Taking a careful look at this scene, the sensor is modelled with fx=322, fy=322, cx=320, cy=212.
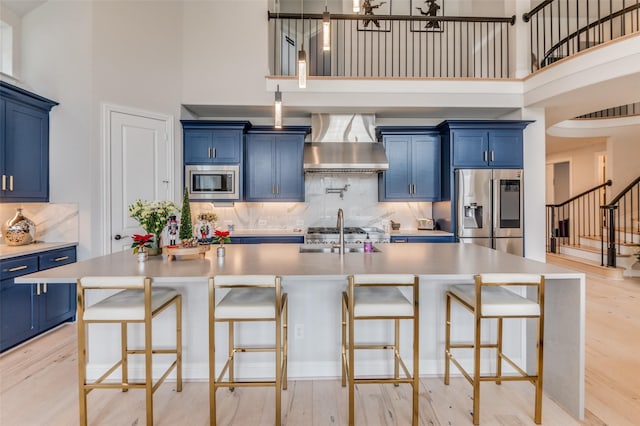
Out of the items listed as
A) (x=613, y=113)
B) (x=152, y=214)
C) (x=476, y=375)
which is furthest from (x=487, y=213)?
(x=613, y=113)

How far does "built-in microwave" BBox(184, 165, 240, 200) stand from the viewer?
4.56 m

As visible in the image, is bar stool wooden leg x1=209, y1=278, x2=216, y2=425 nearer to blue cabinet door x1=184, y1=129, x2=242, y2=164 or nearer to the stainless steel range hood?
the stainless steel range hood

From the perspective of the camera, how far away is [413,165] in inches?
189

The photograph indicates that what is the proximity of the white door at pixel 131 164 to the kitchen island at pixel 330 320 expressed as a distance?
1406 millimetres

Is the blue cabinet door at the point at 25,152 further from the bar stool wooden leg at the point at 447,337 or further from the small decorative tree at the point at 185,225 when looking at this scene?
the bar stool wooden leg at the point at 447,337

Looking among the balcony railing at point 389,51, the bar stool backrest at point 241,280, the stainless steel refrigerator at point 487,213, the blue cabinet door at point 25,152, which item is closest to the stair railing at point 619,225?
the stainless steel refrigerator at point 487,213

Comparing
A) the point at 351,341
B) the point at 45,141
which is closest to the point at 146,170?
the point at 45,141

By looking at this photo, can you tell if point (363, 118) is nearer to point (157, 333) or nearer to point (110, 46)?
point (110, 46)

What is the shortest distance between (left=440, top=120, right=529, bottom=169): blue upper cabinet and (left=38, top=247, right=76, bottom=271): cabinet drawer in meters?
4.81

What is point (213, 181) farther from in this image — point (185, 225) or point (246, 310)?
point (246, 310)

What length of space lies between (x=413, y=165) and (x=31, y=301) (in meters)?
4.76

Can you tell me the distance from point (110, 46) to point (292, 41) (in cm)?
262

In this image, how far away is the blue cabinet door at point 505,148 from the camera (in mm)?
4531

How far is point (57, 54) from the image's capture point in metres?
3.59
